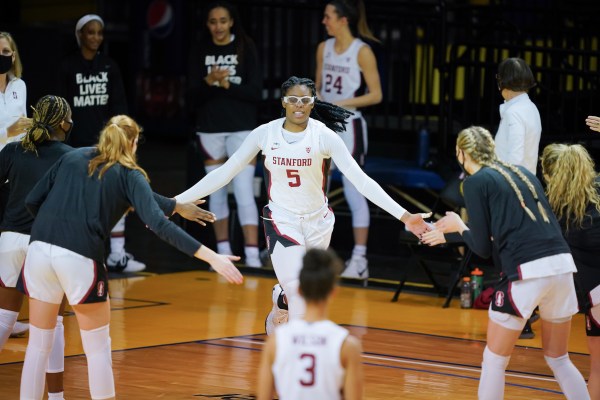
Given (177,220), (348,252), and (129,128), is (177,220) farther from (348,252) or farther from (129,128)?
(129,128)

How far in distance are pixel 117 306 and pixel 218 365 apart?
7.57 ft

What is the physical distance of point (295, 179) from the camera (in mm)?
7352

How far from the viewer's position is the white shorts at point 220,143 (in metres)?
11.5

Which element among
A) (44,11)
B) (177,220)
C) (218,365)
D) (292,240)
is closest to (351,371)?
(292,240)

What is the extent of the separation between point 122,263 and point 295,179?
15.0 feet

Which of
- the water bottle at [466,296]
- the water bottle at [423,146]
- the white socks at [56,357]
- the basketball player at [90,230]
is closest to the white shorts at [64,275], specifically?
the basketball player at [90,230]

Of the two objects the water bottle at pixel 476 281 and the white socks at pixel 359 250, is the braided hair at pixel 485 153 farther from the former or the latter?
the white socks at pixel 359 250

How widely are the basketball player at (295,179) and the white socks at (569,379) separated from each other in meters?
1.46

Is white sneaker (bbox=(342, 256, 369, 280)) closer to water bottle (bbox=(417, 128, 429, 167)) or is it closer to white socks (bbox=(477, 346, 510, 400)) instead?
water bottle (bbox=(417, 128, 429, 167))

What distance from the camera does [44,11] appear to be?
23.6m

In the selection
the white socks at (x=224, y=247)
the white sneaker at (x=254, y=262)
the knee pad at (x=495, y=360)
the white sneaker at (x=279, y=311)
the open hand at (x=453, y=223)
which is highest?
the open hand at (x=453, y=223)

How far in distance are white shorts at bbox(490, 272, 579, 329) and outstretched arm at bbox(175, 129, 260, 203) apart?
6.61ft

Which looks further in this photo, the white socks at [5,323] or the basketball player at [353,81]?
the basketball player at [353,81]

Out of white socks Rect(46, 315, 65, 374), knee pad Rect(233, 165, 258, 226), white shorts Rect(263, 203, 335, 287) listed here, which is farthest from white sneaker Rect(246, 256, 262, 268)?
white socks Rect(46, 315, 65, 374)
